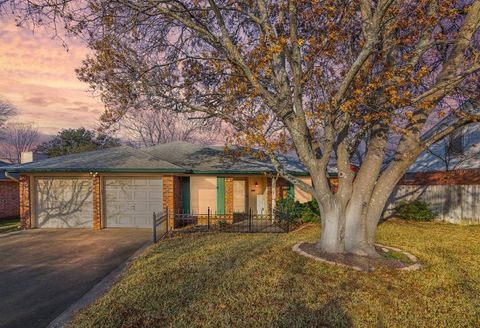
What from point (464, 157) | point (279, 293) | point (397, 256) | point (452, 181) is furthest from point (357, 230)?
point (464, 157)

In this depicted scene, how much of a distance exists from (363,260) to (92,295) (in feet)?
19.9

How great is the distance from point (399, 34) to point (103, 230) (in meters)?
13.5

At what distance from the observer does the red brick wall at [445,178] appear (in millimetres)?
15045

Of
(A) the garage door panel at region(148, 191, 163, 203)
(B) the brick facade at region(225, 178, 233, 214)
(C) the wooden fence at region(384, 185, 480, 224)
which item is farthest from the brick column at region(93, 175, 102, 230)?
(C) the wooden fence at region(384, 185, 480, 224)

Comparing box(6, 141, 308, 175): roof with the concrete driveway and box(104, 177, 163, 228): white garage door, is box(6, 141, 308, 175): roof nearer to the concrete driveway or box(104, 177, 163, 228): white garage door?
box(104, 177, 163, 228): white garage door

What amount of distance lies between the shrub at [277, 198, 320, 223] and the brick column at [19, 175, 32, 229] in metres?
11.9

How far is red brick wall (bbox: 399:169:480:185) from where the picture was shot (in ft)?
49.4

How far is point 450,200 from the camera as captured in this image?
15320mm

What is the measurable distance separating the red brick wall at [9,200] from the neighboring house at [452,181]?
76.9ft

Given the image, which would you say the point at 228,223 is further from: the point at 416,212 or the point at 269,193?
the point at 416,212

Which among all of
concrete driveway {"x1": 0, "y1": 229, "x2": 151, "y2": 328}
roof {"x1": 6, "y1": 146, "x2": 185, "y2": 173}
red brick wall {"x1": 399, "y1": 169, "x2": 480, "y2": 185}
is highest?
roof {"x1": 6, "y1": 146, "x2": 185, "y2": 173}

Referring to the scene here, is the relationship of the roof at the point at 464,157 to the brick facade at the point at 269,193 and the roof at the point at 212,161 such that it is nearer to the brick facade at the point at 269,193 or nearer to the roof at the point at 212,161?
the roof at the point at 212,161

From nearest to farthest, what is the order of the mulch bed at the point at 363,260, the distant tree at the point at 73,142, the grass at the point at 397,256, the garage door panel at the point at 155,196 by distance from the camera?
the mulch bed at the point at 363,260 < the grass at the point at 397,256 < the garage door panel at the point at 155,196 < the distant tree at the point at 73,142

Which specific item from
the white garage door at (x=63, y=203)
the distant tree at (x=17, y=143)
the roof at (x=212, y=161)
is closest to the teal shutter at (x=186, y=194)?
the roof at (x=212, y=161)
